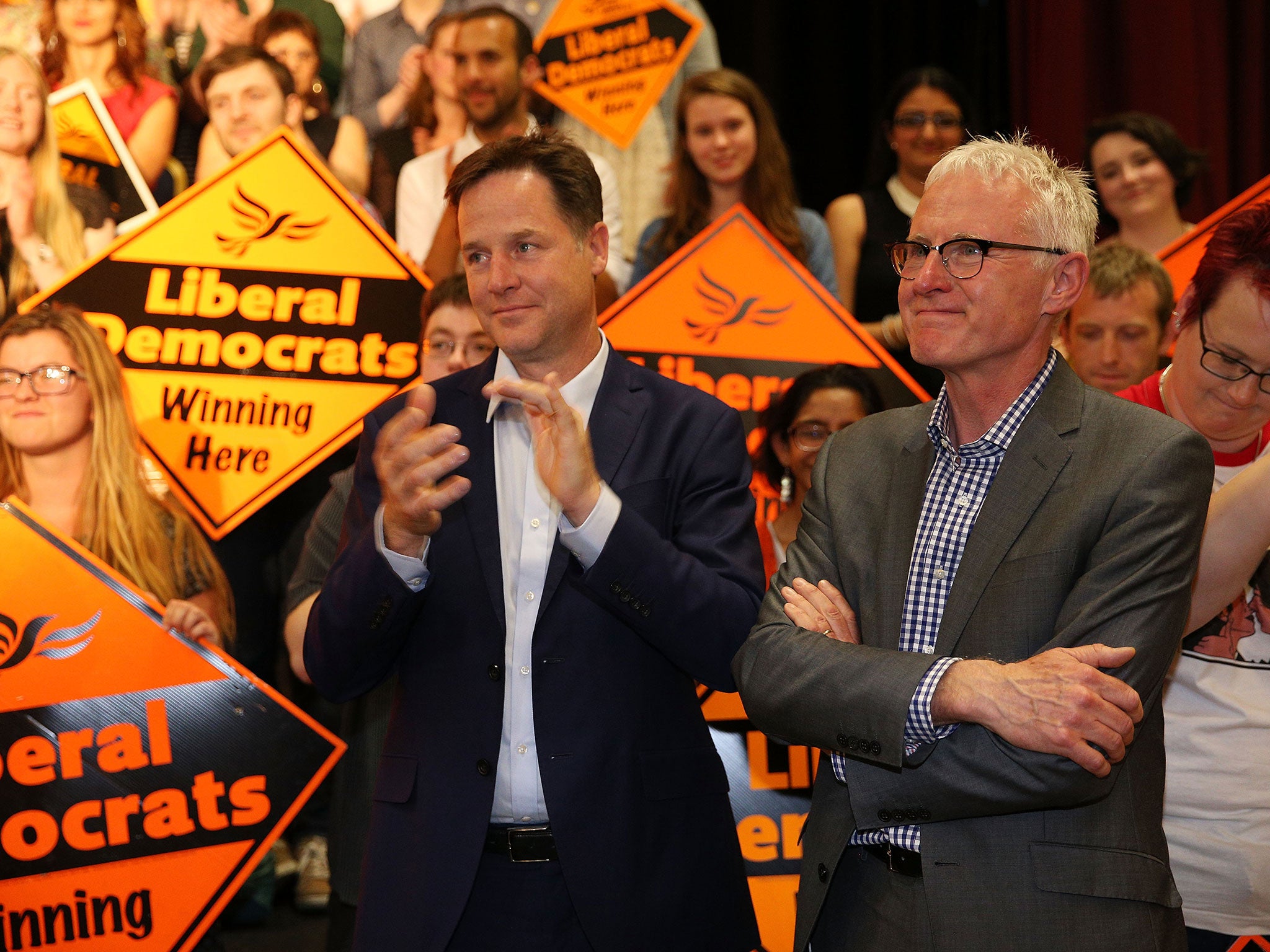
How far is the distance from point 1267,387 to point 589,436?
47.4 inches

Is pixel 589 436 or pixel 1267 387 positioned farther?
pixel 1267 387

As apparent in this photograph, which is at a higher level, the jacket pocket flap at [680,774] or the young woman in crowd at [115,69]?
the young woman in crowd at [115,69]

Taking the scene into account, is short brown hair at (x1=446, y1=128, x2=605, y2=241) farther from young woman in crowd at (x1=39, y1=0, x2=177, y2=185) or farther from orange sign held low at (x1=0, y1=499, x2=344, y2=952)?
young woman in crowd at (x1=39, y1=0, x2=177, y2=185)

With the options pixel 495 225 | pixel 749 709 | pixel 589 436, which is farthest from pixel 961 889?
pixel 495 225

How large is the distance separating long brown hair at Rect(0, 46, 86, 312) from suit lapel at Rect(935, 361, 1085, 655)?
11.5ft

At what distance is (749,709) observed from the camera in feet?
5.96

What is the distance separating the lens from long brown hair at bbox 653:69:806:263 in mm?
4109

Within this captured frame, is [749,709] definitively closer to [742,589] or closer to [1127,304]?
[742,589]

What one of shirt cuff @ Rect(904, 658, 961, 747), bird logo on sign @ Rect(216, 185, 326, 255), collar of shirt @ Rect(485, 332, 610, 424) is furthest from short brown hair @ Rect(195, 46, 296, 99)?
shirt cuff @ Rect(904, 658, 961, 747)

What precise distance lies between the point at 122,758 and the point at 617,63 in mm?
3016

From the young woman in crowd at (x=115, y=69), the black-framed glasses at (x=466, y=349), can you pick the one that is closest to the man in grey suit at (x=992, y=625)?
the black-framed glasses at (x=466, y=349)

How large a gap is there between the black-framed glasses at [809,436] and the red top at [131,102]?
284cm

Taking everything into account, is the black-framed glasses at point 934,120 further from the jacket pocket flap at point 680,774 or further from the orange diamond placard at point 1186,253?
the jacket pocket flap at point 680,774

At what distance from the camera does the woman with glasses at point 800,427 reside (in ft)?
11.1
